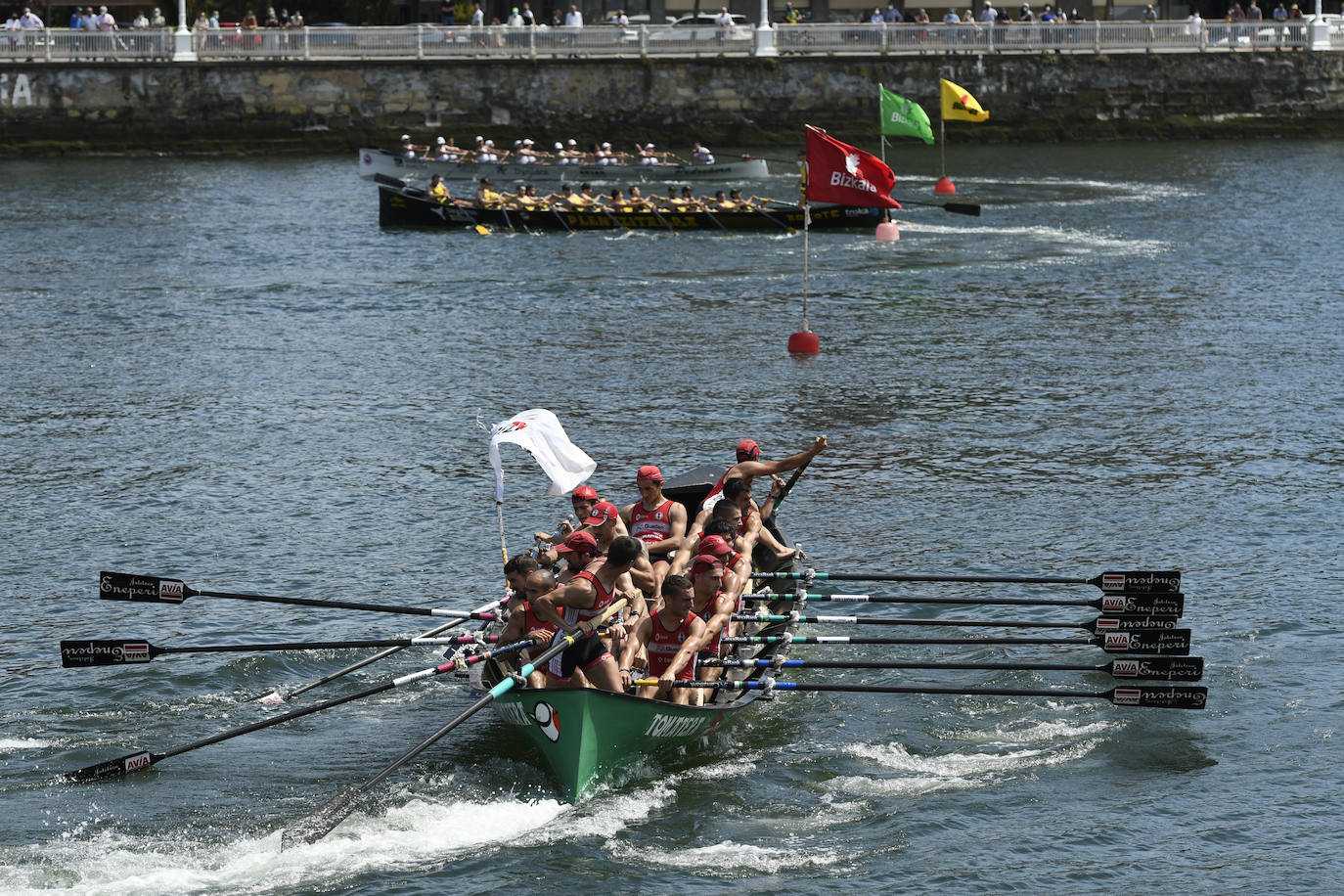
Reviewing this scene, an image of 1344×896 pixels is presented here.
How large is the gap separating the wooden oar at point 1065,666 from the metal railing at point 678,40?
49.9 metres

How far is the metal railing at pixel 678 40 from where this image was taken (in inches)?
2391

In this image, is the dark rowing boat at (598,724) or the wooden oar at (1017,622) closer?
the dark rowing boat at (598,724)

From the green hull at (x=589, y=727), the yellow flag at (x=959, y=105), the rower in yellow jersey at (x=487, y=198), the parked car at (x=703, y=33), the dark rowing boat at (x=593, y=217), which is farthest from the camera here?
the parked car at (x=703, y=33)

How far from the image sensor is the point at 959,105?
52.6 meters

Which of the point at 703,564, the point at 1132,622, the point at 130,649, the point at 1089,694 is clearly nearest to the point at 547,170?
the point at 1132,622

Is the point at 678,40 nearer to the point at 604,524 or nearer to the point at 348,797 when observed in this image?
the point at 604,524

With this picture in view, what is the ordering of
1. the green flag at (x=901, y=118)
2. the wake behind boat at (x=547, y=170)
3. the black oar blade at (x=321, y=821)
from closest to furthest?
the black oar blade at (x=321, y=821)
the green flag at (x=901, y=118)
the wake behind boat at (x=547, y=170)

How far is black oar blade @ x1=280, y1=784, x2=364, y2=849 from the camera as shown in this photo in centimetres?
1295

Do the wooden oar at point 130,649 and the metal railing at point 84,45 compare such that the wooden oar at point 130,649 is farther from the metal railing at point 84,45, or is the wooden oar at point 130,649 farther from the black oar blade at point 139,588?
the metal railing at point 84,45

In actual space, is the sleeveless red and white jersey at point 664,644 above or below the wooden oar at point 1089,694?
above

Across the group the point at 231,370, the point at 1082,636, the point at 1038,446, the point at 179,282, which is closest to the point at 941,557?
the point at 1082,636

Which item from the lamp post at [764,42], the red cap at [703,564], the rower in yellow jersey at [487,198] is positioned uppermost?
the lamp post at [764,42]

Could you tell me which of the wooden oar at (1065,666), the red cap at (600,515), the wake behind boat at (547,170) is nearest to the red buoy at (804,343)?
the red cap at (600,515)

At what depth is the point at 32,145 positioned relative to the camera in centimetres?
6072
